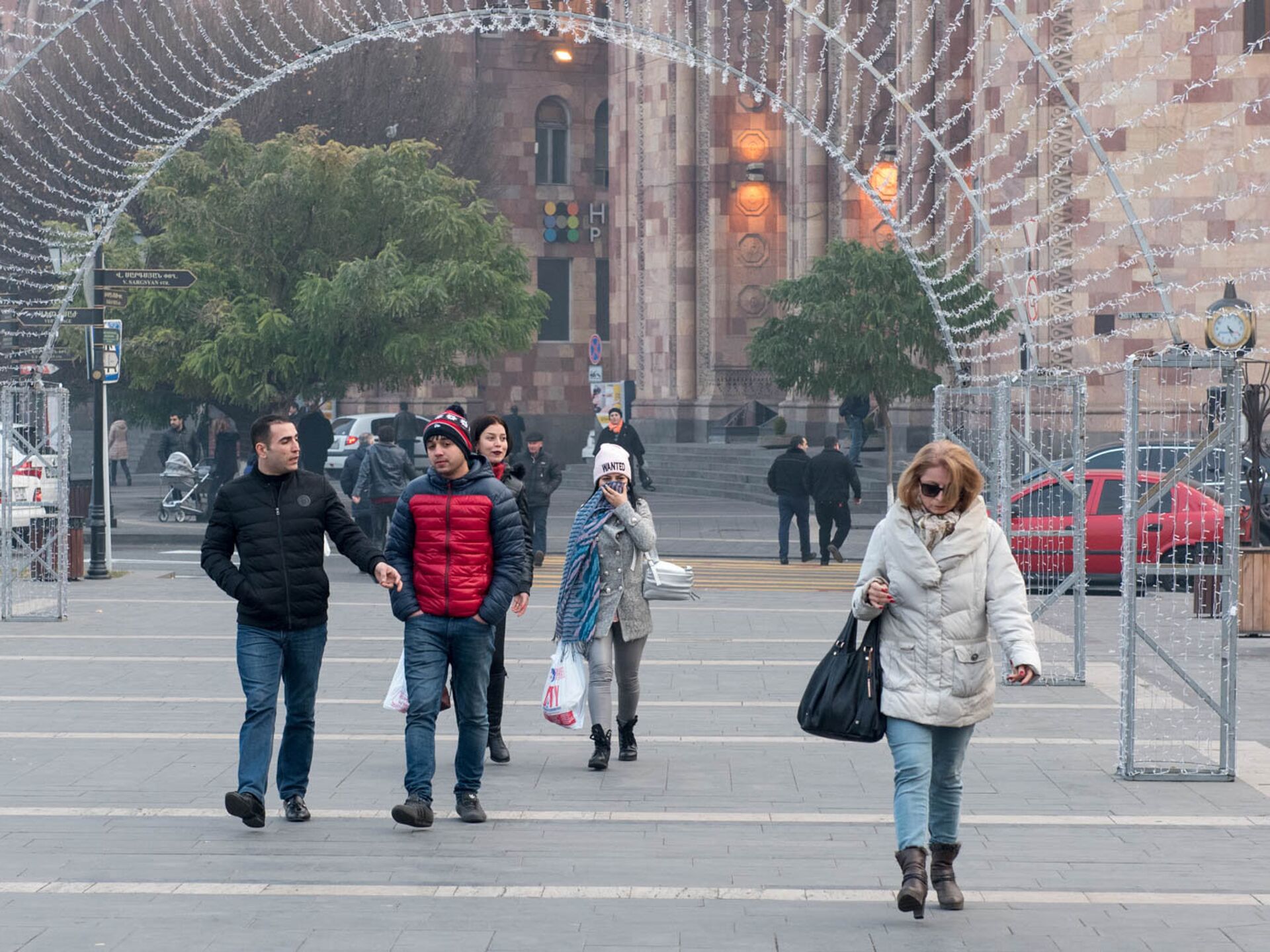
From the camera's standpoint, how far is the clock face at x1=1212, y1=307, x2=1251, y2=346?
26812 millimetres

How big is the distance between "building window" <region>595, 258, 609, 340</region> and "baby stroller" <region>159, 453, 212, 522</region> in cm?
2912

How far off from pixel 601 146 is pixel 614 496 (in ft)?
174

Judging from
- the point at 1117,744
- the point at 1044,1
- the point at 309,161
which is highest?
the point at 1044,1

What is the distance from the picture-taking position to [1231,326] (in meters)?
27.0

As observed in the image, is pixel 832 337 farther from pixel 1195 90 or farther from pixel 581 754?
pixel 581 754

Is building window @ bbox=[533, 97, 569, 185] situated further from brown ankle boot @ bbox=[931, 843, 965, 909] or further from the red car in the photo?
brown ankle boot @ bbox=[931, 843, 965, 909]

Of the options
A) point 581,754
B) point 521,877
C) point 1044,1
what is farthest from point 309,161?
point 521,877

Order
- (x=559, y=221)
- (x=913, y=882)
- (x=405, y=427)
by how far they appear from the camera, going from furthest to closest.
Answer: (x=559, y=221), (x=405, y=427), (x=913, y=882)

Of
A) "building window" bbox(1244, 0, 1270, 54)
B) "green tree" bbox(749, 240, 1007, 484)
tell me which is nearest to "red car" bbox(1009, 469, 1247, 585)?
"green tree" bbox(749, 240, 1007, 484)

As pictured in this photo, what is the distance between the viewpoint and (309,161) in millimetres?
32031

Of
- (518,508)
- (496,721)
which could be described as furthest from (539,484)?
(518,508)

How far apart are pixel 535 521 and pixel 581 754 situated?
13.4 m

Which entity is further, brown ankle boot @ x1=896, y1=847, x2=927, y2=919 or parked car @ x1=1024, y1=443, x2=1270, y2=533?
parked car @ x1=1024, y1=443, x2=1270, y2=533

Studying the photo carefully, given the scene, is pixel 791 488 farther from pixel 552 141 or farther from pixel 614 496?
pixel 552 141
